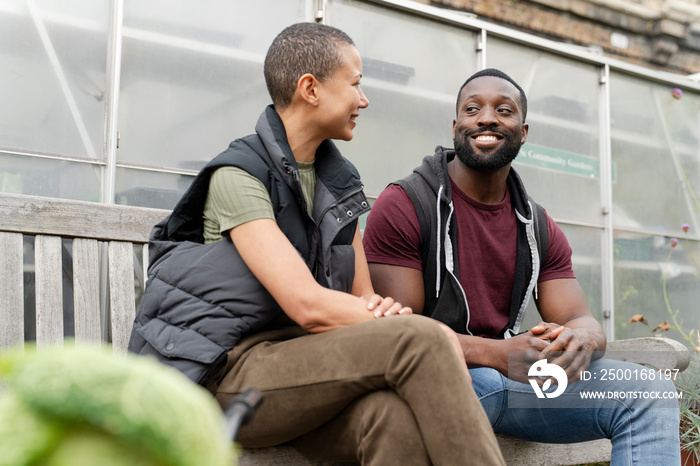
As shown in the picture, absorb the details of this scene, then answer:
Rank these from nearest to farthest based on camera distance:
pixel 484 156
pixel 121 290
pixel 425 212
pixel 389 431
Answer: pixel 389 431, pixel 121 290, pixel 425 212, pixel 484 156

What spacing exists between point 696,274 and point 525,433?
15.5 ft

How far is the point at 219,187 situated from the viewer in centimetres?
190

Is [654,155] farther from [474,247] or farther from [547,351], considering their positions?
[547,351]

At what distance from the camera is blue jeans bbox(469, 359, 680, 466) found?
214cm

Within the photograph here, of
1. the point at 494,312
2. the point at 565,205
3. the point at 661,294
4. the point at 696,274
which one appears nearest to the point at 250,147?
the point at 494,312

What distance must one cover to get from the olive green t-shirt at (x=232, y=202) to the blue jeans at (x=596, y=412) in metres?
0.92

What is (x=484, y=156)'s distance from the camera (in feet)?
9.32

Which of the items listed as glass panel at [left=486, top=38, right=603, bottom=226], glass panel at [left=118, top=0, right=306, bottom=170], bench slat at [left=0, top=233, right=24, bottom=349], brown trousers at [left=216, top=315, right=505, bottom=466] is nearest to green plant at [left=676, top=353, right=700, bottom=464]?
glass panel at [left=486, top=38, right=603, bottom=226]

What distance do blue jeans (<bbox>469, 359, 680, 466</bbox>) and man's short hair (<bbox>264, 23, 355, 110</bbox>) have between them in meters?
1.03

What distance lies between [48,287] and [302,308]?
952 millimetres

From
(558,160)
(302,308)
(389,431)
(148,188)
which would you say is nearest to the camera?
(389,431)

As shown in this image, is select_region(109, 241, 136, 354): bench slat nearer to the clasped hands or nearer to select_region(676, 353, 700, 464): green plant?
the clasped hands

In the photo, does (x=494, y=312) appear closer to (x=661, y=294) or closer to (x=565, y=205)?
(x=565, y=205)

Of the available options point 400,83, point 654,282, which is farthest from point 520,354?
point 654,282
